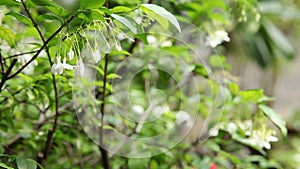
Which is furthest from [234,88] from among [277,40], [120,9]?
[277,40]

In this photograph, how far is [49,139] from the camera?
0.77 m

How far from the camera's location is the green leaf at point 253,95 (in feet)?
2.64

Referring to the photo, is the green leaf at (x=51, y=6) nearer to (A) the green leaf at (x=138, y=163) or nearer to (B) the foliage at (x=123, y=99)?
(B) the foliage at (x=123, y=99)

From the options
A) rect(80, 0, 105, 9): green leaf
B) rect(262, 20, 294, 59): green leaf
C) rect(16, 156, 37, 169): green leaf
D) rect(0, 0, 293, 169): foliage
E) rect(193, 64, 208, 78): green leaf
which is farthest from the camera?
rect(262, 20, 294, 59): green leaf

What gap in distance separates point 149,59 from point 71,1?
20cm

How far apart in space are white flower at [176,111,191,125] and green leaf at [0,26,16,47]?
1.48 feet

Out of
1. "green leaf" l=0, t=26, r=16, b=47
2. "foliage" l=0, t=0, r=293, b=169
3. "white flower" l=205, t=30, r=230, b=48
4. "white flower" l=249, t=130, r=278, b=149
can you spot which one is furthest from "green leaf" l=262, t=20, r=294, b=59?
"green leaf" l=0, t=26, r=16, b=47

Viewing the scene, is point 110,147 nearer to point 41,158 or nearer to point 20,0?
point 41,158

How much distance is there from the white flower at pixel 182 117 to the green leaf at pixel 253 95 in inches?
7.3

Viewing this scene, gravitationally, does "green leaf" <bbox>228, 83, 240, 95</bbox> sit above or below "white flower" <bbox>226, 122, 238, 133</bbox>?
above

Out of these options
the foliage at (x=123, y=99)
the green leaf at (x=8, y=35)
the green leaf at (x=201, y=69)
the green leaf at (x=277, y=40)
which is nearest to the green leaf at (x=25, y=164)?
the foliage at (x=123, y=99)

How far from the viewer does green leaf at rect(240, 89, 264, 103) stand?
2.64ft

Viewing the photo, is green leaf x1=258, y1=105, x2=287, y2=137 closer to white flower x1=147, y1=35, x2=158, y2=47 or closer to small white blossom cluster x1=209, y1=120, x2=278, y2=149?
small white blossom cluster x1=209, y1=120, x2=278, y2=149

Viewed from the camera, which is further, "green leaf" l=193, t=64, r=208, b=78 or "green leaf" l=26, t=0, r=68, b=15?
"green leaf" l=193, t=64, r=208, b=78
